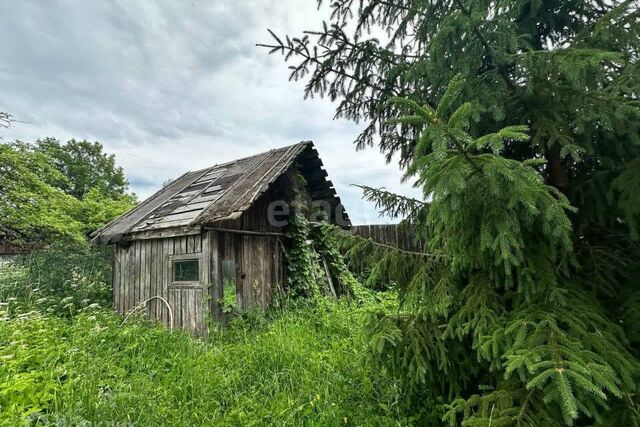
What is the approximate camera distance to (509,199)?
5.98 ft

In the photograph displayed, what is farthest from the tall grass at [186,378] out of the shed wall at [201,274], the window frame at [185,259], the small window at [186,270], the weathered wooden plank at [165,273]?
the weathered wooden plank at [165,273]

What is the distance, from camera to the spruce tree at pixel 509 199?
1.65 m

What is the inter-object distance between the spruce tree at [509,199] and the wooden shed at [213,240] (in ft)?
12.6

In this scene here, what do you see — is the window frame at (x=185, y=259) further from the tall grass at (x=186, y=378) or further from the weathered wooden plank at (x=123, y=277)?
the weathered wooden plank at (x=123, y=277)

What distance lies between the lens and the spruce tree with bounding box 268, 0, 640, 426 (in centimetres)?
165

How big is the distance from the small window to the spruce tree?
15.3 ft

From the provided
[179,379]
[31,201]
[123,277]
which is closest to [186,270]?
[123,277]

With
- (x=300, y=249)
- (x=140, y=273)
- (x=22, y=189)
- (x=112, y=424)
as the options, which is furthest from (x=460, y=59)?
(x=22, y=189)

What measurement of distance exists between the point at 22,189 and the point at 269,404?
11.3m

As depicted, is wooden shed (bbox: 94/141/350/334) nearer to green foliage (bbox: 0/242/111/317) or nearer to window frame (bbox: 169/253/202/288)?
window frame (bbox: 169/253/202/288)

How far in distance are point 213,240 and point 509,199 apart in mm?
5673

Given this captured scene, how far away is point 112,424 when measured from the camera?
2.70 m

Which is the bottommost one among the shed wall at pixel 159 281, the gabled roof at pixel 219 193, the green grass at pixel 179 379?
the green grass at pixel 179 379

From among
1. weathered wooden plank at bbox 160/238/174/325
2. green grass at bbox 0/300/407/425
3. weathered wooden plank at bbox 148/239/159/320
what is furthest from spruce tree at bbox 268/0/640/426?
weathered wooden plank at bbox 148/239/159/320
